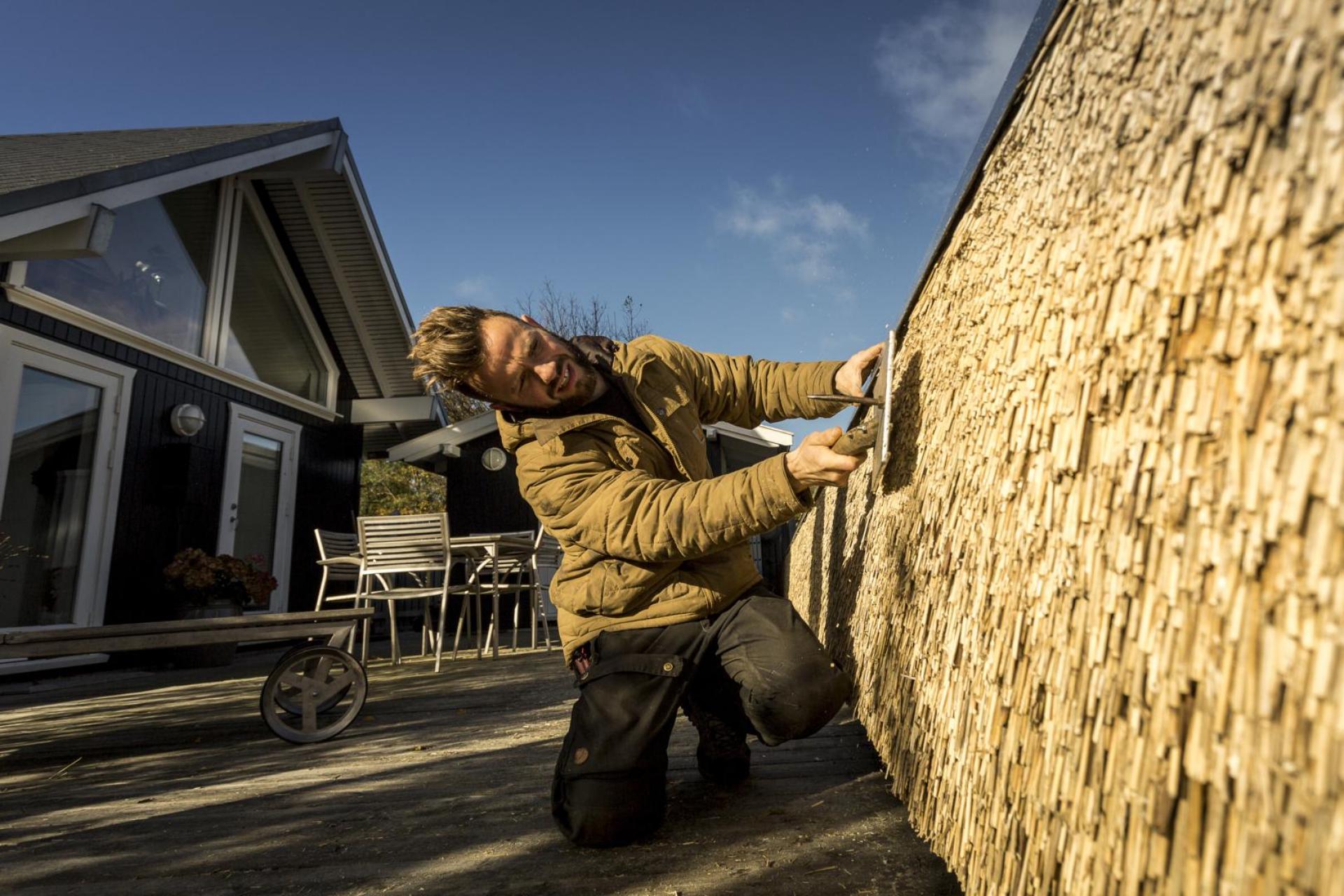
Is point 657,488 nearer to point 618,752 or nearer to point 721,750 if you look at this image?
point 618,752

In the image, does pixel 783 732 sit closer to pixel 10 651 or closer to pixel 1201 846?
pixel 1201 846

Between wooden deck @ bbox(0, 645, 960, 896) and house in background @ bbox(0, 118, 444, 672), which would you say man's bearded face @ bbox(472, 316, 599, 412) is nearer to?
wooden deck @ bbox(0, 645, 960, 896)

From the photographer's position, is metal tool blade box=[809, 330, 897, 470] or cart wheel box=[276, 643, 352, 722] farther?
cart wheel box=[276, 643, 352, 722]

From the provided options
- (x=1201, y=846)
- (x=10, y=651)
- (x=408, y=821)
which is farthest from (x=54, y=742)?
(x=1201, y=846)

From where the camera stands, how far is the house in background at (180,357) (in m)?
5.68

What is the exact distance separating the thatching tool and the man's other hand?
0.04 metres

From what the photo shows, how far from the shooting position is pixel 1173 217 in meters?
0.78

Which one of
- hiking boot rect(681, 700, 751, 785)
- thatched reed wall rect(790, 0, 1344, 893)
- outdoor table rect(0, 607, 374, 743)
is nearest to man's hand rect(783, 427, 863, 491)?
thatched reed wall rect(790, 0, 1344, 893)

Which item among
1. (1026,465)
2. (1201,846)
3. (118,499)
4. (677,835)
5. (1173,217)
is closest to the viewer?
(1201,846)

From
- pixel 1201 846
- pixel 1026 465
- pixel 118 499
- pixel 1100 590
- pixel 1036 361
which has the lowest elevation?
pixel 1201 846

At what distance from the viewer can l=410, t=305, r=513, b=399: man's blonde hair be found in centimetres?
221

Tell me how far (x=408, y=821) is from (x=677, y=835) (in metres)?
0.83

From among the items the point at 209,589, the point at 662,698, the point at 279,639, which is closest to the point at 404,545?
the point at 209,589

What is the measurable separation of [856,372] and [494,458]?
31.9 ft
